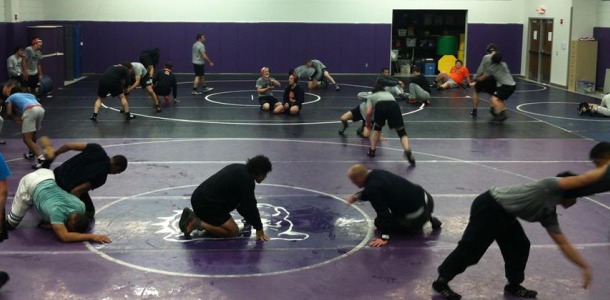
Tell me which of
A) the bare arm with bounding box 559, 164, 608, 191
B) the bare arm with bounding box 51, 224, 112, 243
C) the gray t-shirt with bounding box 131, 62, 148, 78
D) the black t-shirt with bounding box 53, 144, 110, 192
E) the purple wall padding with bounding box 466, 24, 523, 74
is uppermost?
the purple wall padding with bounding box 466, 24, 523, 74

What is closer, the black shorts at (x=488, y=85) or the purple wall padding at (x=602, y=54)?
the black shorts at (x=488, y=85)

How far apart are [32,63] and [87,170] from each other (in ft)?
49.7

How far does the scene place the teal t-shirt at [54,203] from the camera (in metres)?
8.95

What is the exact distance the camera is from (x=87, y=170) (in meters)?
9.34

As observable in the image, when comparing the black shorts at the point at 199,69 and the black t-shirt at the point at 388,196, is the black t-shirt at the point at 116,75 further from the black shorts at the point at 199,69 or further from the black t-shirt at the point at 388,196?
the black t-shirt at the point at 388,196

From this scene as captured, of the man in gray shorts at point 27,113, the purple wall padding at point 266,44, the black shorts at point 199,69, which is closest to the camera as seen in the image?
the man in gray shorts at point 27,113

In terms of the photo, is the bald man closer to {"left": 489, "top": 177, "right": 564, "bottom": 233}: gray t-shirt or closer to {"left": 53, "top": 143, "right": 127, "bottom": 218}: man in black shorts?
{"left": 489, "top": 177, "right": 564, "bottom": 233}: gray t-shirt

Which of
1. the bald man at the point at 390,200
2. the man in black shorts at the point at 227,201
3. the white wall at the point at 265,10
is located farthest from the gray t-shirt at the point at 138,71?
the bald man at the point at 390,200

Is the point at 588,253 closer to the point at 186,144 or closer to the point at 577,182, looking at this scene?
the point at 577,182

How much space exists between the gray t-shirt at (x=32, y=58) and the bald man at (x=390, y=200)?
16938mm

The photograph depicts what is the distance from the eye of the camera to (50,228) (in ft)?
30.8

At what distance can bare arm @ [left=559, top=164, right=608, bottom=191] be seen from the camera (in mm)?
6328

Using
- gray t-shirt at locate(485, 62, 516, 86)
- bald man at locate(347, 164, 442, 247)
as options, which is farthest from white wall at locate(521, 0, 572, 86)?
bald man at locate(347, 164, 442, 247)

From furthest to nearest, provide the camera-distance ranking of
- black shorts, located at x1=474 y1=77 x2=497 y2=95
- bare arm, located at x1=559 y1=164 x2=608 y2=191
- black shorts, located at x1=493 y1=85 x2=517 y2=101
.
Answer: black shorts, located at x1=474 y1=77 x2=497 y2=95 < black shorts, located at x1=493 y1=85 x2=517 y2=101 < bare arm, located at x1=559 y1=164 x2=608 y2=191
